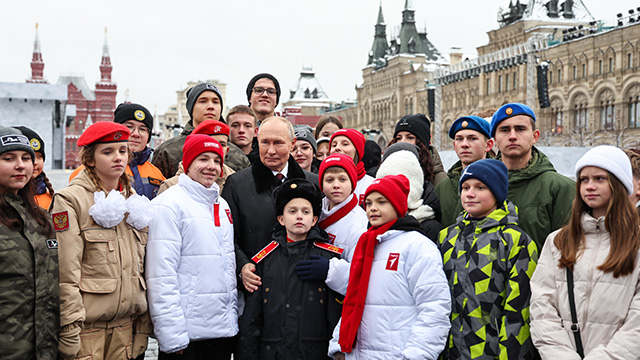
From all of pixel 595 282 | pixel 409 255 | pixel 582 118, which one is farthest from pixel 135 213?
pixel 582 118

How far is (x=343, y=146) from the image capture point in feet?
13.7

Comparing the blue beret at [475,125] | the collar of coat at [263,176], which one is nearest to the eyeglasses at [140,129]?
the collar of coat at [263,176]

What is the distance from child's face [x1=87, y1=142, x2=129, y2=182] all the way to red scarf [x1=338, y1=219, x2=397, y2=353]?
1334 mm

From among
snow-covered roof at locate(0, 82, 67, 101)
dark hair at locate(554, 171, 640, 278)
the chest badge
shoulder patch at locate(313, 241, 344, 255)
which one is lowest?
the chest badge

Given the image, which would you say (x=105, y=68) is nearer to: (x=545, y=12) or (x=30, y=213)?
(x=545, y=12)

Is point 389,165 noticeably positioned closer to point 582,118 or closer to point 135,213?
point 135,213

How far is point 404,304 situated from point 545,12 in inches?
1897

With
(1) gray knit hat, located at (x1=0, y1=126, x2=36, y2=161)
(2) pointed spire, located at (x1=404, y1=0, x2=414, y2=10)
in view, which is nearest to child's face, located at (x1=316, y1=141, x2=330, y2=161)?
(1) gray knit hat, located at (x1=0, y1=126, x2=36, y2=161)

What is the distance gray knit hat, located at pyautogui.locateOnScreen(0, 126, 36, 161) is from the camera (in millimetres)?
2863

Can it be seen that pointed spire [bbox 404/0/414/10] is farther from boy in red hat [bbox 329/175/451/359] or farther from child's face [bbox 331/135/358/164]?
boy in red hat [bbox 329/175/451/359]

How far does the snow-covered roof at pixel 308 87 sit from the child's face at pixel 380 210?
308ft

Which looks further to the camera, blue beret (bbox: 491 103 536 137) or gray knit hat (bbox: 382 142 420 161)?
gray knit hat (bbox: 382 142 420 161)

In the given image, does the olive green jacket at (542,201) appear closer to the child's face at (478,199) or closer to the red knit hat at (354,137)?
the child's face at (478,199)

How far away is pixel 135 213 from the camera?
3.14 metres
